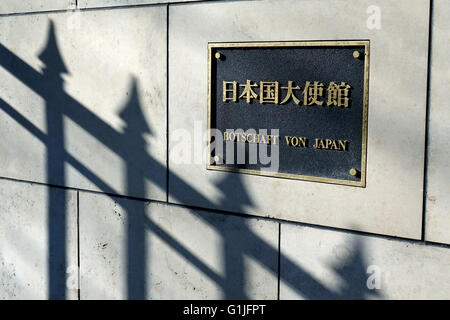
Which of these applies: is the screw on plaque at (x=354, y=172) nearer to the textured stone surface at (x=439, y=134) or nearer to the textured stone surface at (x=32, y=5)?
the textured stone surface at (x=439, y=134)

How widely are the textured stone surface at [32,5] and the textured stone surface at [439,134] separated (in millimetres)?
3440

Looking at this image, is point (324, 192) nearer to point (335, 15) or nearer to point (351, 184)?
point (351, 184)

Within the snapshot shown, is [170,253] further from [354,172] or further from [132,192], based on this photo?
[354,172]

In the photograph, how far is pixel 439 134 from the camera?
396 centimetres

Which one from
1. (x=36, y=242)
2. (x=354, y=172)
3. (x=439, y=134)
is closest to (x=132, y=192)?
(x=36, y=242)

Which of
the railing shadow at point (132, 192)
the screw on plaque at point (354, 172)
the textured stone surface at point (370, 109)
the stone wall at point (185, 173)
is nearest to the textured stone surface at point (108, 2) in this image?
the stone wall at point (185, 173)

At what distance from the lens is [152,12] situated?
5.16 meters

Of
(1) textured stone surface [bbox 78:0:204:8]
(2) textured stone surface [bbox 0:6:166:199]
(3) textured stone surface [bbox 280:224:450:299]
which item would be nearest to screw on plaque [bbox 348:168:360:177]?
(3) textured stone surface [bbox 280:224:450:299]

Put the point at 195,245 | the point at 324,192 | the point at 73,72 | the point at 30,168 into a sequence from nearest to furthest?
the point at 324,192, the point at 195,245, the point at 73,72, the point at 30,168

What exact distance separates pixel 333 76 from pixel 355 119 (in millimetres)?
364

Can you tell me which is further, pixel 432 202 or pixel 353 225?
pixel 353 225

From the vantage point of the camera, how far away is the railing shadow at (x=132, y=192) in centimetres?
475

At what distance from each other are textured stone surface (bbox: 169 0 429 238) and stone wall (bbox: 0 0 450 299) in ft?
0.03

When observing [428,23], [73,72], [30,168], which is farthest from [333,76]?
[30,168]
